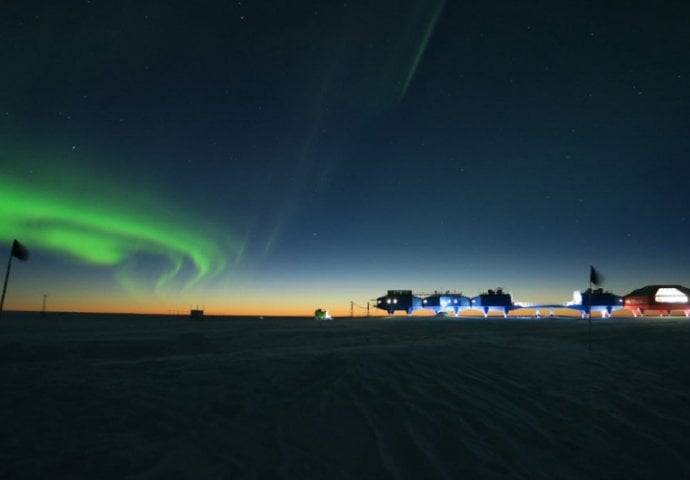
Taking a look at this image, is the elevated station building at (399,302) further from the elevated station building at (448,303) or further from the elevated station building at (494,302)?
the elevated station building at (494,302)

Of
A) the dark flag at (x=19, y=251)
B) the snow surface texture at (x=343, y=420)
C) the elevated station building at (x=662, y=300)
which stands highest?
the dark flag at (x=19, y=251)

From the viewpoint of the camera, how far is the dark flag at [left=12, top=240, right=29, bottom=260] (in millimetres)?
16922

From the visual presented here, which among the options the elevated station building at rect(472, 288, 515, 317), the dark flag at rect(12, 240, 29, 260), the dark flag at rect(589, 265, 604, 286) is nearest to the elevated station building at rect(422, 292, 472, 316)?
the elevated station building at rect(472, 288, 515, 317)

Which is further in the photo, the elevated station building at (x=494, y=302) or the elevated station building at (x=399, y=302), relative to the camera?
the elevated station building at (x=399, y=302)

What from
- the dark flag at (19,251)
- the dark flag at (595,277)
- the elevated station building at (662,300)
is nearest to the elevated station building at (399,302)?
the elevated station building at (662,300)

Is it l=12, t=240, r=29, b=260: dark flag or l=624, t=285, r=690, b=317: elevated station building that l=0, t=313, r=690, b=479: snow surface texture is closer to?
l=12, t=240, r=29, b=260: dark flag

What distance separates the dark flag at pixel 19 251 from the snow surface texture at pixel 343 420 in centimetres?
918

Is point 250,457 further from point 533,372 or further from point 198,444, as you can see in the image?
point 533,372

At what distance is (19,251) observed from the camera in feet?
56.3

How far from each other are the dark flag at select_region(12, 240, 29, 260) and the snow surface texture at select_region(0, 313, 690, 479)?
9.18 metres

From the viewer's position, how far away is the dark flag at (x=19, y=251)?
55.5 feet

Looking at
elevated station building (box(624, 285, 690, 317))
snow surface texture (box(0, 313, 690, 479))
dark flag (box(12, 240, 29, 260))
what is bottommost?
snow surface texture (box(0, 313, 690, 479))

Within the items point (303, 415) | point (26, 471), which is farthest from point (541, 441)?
point (26, 471)

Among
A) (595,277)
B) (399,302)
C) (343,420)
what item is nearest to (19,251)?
(343,420)
